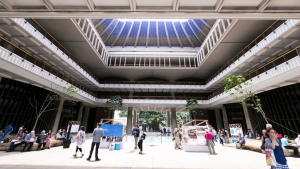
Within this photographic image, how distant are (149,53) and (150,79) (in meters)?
5.91

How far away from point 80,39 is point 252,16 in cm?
1844

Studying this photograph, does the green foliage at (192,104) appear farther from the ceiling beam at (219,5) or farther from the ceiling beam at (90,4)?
the ceiling beam at (90,4)

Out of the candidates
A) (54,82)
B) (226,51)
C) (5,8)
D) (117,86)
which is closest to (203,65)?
(226,51)

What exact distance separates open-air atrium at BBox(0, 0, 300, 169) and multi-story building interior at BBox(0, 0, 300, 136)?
5cm

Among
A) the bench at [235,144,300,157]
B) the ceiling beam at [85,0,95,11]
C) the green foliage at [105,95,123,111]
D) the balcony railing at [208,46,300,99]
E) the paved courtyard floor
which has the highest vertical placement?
the balcony railing at [208,46,300,99]

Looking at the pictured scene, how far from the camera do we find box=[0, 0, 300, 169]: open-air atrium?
393 centimetres

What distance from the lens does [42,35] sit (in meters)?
13.7

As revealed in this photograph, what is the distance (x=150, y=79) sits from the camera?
30688mm

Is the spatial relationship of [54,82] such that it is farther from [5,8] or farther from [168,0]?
[168,0]

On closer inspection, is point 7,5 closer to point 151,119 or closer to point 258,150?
point 258,150

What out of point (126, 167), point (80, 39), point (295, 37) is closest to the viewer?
point (126, 167)

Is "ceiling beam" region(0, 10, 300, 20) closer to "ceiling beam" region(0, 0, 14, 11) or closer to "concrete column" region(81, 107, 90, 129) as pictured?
"ceiling beam" region(0, 0, 14, 11)

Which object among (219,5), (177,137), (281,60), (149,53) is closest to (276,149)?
(219,5)

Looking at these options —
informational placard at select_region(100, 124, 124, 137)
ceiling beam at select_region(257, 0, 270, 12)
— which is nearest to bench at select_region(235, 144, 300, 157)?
ceiling beam at select_region(257, 0, 270, 12)
